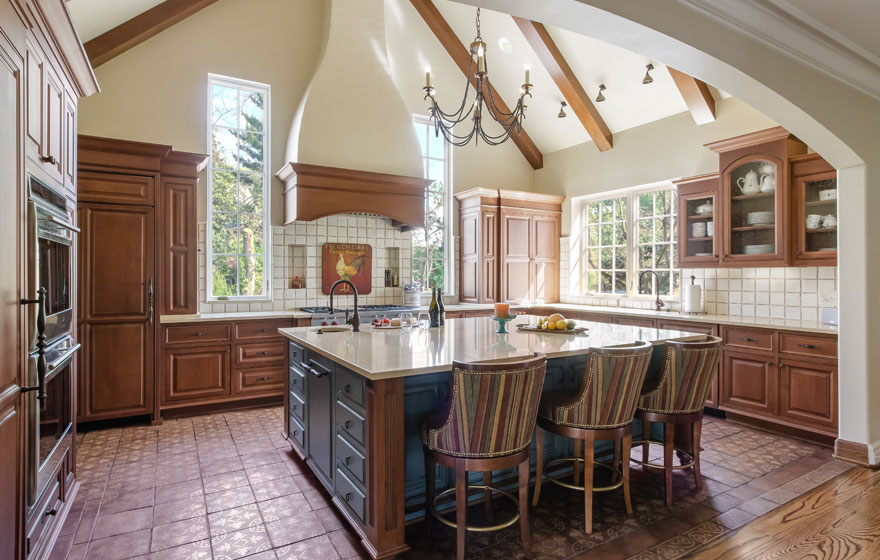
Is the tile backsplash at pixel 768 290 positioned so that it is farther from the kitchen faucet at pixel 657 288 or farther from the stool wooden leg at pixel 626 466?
the stool wooden leg at pixel 626 466

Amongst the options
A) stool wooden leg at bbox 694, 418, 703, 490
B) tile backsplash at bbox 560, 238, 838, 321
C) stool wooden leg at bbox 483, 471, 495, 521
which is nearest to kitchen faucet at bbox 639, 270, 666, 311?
tile backsplash at bbox 560, 238, 838, 321

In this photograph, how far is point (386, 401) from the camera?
2006mm

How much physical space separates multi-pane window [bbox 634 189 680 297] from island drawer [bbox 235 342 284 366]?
13.6ft

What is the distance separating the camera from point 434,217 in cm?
632

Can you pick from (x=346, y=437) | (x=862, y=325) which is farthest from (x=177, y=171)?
(x=862, y=325)

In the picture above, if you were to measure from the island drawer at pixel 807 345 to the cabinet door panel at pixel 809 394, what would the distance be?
0.09 meters

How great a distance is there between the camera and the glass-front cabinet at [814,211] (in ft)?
12.3

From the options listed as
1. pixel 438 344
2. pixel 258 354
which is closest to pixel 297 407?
pixel 438 344

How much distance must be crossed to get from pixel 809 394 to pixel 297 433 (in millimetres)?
3779

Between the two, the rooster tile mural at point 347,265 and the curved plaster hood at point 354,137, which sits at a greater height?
the curved plaster hood at point 354,137

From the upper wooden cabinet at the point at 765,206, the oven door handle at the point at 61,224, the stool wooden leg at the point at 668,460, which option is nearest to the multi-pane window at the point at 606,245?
the upper wooden cabinet at the point at 765,206

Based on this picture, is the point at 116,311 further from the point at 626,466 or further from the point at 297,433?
the point at 626,466

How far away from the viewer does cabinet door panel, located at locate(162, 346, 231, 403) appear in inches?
162

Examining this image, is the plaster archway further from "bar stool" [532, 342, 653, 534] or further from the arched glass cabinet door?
"bar stool" [532, 342, 653, 534]
